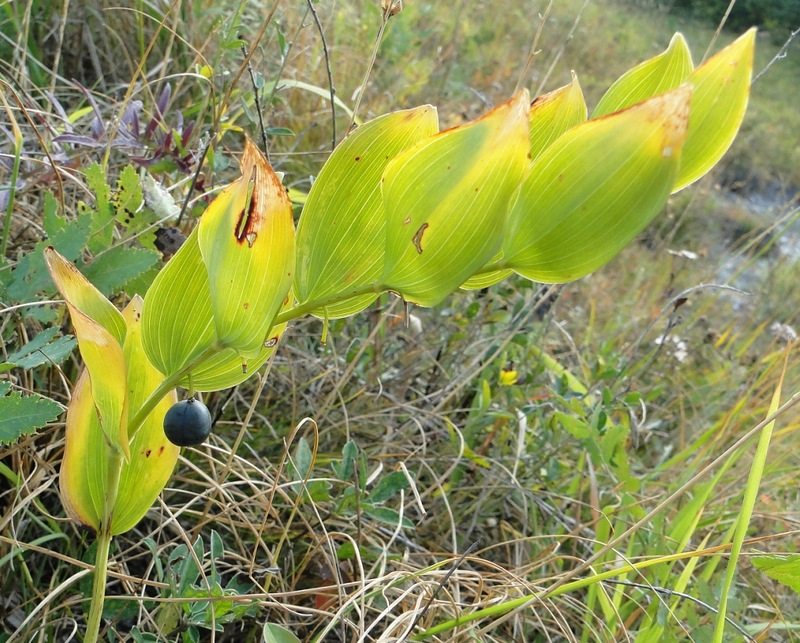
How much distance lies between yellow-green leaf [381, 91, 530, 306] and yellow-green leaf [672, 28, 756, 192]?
0.37ft

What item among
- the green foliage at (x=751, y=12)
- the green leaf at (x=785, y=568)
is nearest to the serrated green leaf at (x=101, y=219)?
the green leaf at (x=785, y=568)

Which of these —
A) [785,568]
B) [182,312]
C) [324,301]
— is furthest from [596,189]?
[785,568]

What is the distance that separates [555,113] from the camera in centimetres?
46

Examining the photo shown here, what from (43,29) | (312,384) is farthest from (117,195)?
(43,29)

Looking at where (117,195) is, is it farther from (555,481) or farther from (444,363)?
(555,481)

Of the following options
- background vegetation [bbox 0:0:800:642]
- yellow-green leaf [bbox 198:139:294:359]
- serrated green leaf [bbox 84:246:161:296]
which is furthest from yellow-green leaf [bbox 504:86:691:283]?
serrated green leaf [bbox 84:246:161:296]

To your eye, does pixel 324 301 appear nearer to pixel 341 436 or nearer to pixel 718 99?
pixel 718 99

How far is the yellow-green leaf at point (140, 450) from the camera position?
1.83ft

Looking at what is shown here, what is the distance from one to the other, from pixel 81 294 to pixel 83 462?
6.5 inches

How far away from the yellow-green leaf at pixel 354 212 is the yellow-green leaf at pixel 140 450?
207 mm

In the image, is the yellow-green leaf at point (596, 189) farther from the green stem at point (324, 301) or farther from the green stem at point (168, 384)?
the green stem at point (168, 384)

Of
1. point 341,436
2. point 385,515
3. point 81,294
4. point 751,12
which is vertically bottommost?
point 341,436

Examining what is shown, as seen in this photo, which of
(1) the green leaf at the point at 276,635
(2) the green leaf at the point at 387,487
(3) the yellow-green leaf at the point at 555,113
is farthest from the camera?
(2) the green leaf at the point at 387,487

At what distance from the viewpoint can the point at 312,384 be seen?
1207 millimetres
